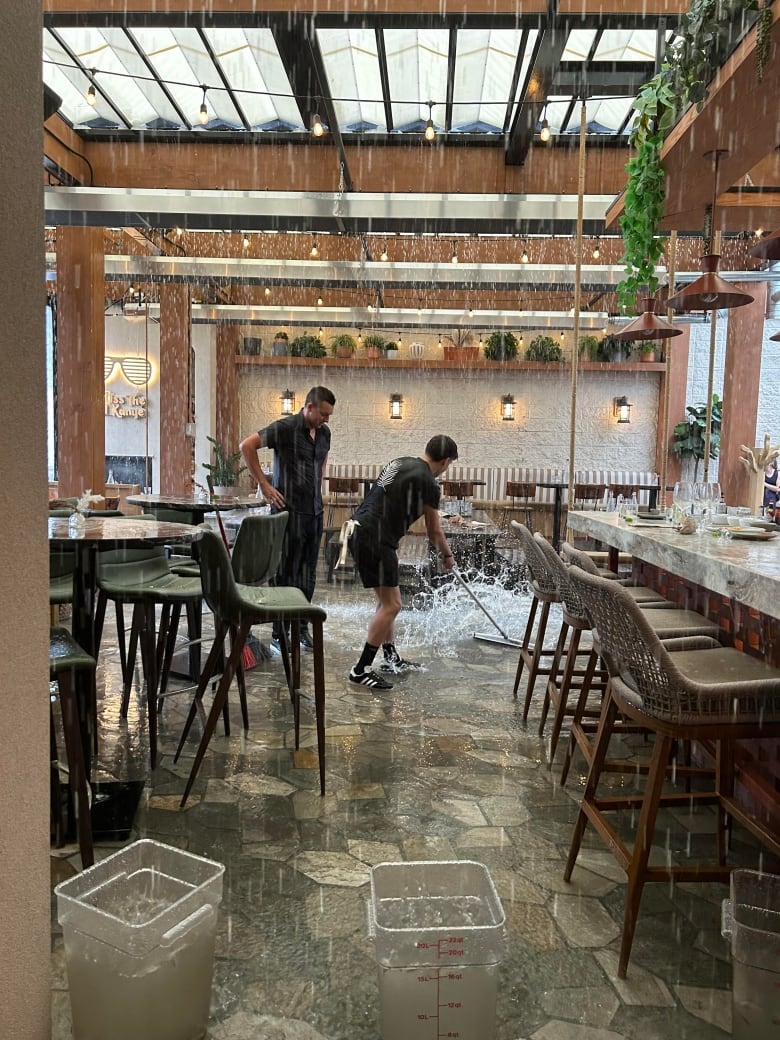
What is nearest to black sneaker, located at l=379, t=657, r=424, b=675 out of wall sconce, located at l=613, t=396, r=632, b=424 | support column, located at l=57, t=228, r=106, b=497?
support column, located at l=57, t=228, r=106, b=497

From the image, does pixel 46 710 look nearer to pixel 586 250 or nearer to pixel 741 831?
pixel 741 831

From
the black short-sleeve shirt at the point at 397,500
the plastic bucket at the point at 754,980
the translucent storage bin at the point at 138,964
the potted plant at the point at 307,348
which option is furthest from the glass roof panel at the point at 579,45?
the potted plant at the point at 307,348

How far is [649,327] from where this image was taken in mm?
3973

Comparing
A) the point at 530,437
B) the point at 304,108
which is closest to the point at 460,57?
the point at 304,108

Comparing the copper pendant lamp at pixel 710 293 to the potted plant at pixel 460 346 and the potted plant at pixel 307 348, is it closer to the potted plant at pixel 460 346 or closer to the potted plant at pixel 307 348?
the potted plant at pixel 460 346

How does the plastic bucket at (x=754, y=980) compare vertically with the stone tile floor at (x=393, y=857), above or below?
above

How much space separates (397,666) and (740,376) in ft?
22.5

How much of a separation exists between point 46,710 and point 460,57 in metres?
5.67

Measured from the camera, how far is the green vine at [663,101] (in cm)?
280

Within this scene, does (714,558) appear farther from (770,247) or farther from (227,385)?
(227,385)

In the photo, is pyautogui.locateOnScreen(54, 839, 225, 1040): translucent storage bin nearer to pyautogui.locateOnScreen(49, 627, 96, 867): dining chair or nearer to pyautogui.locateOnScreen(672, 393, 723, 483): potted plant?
pyautogui.locateOnScreen(49, 627, 96, 867): dining chair

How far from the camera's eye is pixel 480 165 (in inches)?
275

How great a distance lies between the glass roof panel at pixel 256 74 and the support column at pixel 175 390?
4009mm

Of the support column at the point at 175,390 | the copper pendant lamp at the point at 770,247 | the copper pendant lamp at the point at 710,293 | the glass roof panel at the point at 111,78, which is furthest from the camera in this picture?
the support column at the point at 175,390
